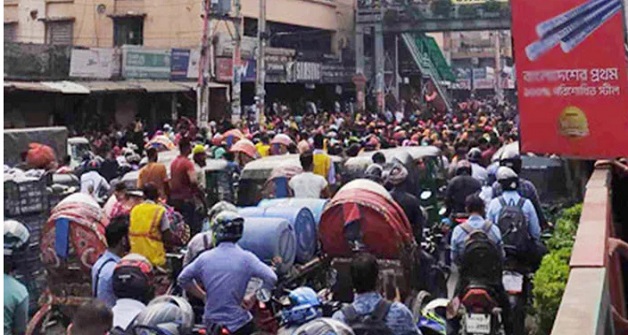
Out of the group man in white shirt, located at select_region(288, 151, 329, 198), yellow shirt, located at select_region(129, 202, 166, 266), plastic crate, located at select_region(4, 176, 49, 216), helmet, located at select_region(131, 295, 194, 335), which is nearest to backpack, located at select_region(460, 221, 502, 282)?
helmet, located at select_region(131, 295, 194, 335)

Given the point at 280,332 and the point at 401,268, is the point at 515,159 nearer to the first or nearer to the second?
the point at 401,268

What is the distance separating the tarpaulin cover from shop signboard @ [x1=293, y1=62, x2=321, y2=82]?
30322mm

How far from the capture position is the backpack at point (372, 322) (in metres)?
4.66

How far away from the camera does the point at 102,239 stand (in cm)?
744

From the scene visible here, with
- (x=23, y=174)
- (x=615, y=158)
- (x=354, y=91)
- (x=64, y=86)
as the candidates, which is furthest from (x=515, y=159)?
(x=354, y=91)

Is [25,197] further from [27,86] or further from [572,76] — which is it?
[27,86]

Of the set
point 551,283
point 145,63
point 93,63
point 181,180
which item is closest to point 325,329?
point 551,283

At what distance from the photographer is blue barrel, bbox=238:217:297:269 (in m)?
7.20

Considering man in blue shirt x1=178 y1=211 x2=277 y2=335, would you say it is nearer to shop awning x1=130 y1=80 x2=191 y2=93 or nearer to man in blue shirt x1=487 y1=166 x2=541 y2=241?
man in blue shirt x1=487 y1=166 x2=541 y2=241

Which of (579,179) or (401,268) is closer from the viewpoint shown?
(401,268)

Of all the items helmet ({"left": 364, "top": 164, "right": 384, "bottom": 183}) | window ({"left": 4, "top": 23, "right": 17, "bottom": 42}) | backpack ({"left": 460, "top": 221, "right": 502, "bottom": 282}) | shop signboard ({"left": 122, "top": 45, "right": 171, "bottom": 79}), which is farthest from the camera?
window ({"left": 4, "top": 23, "right": 17, "bottom": 42})

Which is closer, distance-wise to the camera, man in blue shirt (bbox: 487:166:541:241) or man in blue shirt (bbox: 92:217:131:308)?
man in blue shirt (bbox: 92:217:131:308)

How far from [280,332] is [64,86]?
20063 millimetres

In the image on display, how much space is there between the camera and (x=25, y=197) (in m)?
8.43
